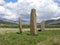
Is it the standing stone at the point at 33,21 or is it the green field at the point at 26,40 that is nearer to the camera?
the green field at the point at 26,40

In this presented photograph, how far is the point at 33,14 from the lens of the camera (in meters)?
29.3

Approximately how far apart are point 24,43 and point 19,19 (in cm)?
1693

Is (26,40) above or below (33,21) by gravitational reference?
below

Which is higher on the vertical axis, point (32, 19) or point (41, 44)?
point (32, 19)

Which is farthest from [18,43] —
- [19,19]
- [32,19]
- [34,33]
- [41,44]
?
[19,19]

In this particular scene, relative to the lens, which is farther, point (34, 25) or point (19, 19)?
point (19, 19)

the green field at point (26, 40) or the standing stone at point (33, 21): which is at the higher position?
the standing stone at point (33, 21)

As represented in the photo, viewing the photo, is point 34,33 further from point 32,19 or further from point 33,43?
point 33,43

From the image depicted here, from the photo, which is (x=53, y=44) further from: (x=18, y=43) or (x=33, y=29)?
(x=33, y=29)

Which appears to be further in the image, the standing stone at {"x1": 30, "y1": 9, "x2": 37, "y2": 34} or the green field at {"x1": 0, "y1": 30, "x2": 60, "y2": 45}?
the standing stone at {"x1": 30, "y1": 9, "x2": 37, "y2": 34}

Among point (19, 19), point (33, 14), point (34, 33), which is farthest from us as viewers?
point (19, 19)

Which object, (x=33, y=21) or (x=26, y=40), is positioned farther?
(x=33, y=21)

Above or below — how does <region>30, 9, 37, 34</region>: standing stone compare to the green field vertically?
above

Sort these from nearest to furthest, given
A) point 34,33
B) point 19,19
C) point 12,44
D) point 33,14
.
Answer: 1. point 12,44
2. point 34,33
3. point 33,14
4. point 19,19
